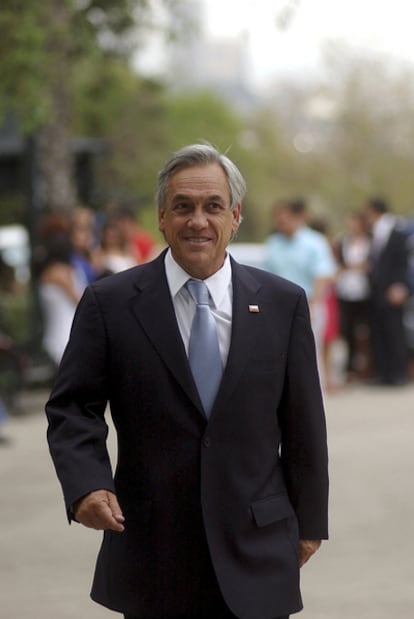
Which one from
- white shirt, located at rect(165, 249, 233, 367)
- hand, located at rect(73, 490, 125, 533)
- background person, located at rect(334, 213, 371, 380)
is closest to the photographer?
hand, located at rect(73, 490, 125, 533)

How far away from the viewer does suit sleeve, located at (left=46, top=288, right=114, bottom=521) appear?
3.88 meters

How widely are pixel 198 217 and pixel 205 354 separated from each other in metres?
0.35

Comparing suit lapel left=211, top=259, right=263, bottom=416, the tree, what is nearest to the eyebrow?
suit lapel left=211, top=259, right=263, bottom=416

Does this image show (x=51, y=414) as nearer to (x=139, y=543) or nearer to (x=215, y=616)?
(x=139, y=543)

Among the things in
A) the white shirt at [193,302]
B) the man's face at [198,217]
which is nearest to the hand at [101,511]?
the white shirt at [193,302]

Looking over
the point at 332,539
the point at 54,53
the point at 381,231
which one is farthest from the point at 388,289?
the point at 332,539

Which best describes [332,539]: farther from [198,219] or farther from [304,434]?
[198,219]

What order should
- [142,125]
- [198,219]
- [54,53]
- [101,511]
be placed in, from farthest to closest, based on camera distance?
[142,125] → [54,53] → [198,219] → [101,511]

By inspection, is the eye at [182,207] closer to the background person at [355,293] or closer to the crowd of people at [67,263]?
the crowd of people at [67,263]

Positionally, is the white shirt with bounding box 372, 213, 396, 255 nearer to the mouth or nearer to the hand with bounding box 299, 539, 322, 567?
the hand with bounding box 299, 539, 322, 567

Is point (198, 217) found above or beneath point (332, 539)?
above

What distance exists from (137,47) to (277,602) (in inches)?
710

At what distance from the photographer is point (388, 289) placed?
52.6ft

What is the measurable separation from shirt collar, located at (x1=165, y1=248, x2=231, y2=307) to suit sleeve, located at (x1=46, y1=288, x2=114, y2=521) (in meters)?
0.21
